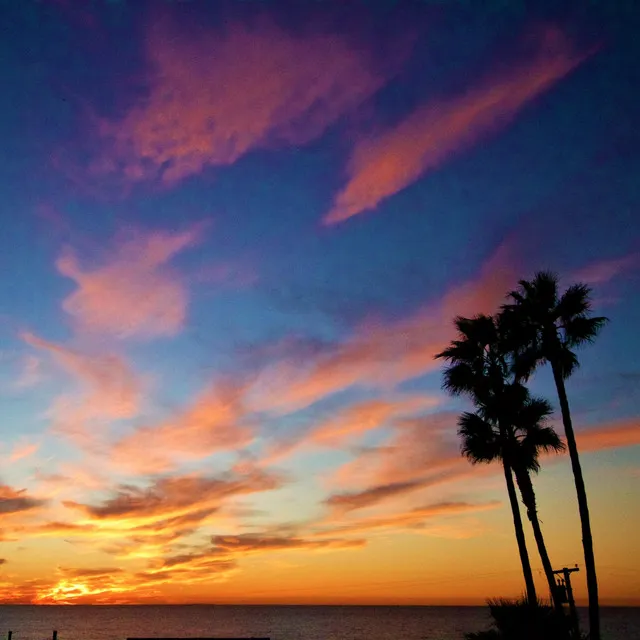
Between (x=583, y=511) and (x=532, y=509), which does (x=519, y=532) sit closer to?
(x=532, y=509)

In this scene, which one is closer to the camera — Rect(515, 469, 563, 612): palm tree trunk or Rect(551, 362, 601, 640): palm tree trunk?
Rect(551, 362, 601, 640): palm tree trunk

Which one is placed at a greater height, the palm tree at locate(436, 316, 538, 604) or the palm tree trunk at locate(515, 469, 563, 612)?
the palm tree at locate(436, 316, 538, 604)

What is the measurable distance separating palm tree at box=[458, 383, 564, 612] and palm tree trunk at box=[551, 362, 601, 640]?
5.36 feet

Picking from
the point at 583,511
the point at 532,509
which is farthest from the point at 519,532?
the point at 583,511

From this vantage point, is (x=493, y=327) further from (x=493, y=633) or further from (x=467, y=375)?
(x=493, y=633)

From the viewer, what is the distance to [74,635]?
144 metres

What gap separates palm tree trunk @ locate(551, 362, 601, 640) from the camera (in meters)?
23.8

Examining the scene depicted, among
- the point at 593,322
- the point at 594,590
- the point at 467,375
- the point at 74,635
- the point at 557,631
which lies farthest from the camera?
the point at 74,635

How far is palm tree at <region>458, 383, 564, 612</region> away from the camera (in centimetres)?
2791

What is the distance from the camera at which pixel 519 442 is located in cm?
2847

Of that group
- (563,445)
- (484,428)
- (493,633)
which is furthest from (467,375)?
(493,633)

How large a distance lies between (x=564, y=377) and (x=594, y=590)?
28.4 feet

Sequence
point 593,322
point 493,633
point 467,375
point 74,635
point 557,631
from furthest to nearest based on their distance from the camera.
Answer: point 74,635 < point 467,375 < point 593,322 < point 493,633 < point 557,631

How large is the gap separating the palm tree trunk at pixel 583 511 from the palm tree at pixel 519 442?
1.63 metres
